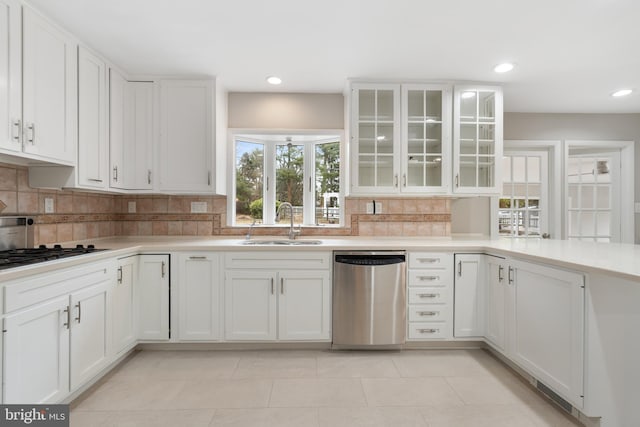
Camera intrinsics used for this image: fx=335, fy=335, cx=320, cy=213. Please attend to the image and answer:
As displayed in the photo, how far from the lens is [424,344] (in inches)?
110

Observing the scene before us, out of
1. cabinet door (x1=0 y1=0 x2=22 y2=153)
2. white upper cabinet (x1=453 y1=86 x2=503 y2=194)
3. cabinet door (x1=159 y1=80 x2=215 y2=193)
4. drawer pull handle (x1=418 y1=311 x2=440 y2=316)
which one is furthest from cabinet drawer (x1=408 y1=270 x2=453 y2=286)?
cabinet door (x1=0 y1=0 x2=22 y2=153)

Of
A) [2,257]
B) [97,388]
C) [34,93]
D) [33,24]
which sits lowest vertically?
[97,388]

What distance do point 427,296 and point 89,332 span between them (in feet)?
7.85

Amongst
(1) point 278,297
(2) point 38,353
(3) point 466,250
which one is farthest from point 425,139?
(2) point 38,353

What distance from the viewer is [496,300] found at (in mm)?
2576

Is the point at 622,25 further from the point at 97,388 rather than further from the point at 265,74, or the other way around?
the point at 97,388

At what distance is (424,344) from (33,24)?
3447 mm

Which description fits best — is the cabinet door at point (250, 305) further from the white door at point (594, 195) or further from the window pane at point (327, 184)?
the white door at point (594, 195)

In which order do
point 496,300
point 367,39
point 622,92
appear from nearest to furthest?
point 367,39, point 496,300, point 622,92

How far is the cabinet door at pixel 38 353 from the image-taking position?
1484 mm

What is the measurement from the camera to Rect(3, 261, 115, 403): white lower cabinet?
59.2 inches

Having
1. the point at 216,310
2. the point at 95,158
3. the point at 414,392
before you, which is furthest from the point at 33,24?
the point at 414,392

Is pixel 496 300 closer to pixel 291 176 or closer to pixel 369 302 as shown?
pixel 369 302

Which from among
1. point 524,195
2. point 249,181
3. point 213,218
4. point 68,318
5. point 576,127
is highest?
point 576,127
